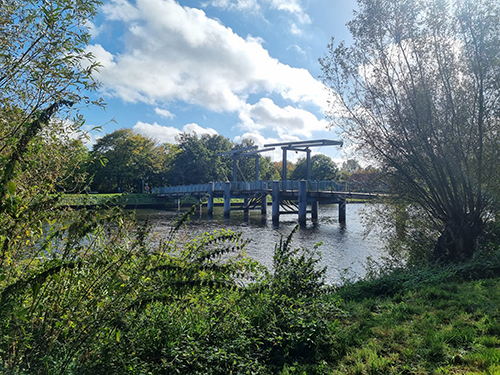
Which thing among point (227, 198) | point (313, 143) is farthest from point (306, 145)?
point (227, 198)

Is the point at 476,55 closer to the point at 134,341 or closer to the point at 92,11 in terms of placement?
the point at 92,11

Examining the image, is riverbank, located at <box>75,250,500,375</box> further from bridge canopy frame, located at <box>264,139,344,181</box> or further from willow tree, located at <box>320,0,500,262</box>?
bridge canopy frame, located at <box>264,139,344,181</box>

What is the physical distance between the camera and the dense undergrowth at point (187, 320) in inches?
103

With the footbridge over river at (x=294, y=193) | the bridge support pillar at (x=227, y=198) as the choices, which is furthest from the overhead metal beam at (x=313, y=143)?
the bridge support pillar at (x=227, y=198)

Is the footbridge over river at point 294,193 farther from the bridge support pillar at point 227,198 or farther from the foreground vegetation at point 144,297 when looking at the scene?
the foreground vegetation at point 144,297

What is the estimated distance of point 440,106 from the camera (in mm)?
8094

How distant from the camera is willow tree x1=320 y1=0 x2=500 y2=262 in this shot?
7.60 meters

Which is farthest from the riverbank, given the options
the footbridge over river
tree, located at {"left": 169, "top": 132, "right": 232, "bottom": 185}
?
tree, located at {"left": 169, "top": 132, "right": 232, "bottom": 185}

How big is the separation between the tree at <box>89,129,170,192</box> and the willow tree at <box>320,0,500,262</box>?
41531 millimetres

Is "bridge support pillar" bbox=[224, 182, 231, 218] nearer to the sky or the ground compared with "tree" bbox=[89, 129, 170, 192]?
nearer to the ground

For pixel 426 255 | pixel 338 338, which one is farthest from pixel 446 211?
pixel 338 338

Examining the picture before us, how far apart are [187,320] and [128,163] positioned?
154ft

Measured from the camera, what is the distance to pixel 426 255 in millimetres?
8969

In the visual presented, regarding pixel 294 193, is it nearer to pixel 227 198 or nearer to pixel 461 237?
pixel 227 198
